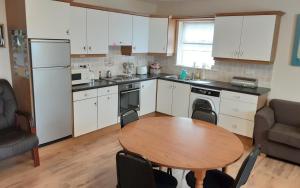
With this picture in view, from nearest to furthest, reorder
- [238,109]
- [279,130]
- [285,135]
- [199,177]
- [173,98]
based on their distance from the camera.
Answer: [199,177], [285,135], [279,130], [238,109], [173,98]

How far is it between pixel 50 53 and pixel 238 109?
3.00 metres

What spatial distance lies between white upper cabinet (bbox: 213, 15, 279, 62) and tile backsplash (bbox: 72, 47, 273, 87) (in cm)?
34

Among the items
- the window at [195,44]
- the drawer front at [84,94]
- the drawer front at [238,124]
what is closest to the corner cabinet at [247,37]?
the window at [195,44]

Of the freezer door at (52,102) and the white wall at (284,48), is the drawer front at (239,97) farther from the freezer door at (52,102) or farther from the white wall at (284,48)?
the freezer door at (52,102)

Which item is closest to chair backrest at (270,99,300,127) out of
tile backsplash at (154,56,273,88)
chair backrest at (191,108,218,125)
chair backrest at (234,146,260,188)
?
tile backsplash at (154,56,273,88)

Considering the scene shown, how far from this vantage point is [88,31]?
12.6 feet

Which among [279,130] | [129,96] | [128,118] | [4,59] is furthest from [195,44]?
[4,59]

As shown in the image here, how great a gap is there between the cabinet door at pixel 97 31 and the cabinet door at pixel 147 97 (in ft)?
3.59

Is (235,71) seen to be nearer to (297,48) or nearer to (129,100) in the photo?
(297,48)

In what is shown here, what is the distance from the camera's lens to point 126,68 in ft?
16.4

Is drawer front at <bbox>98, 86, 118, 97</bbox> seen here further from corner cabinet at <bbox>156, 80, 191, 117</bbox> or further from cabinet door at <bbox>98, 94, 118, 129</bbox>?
corner cabinet at <bbox>156, 80, 191, 117</bbox>

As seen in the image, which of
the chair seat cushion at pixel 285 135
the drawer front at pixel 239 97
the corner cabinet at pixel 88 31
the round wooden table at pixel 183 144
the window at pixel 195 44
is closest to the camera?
the round wooden table at pixel 183 144

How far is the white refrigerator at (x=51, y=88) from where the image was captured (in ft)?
10.4

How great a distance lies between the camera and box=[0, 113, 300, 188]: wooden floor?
276 centimetres
